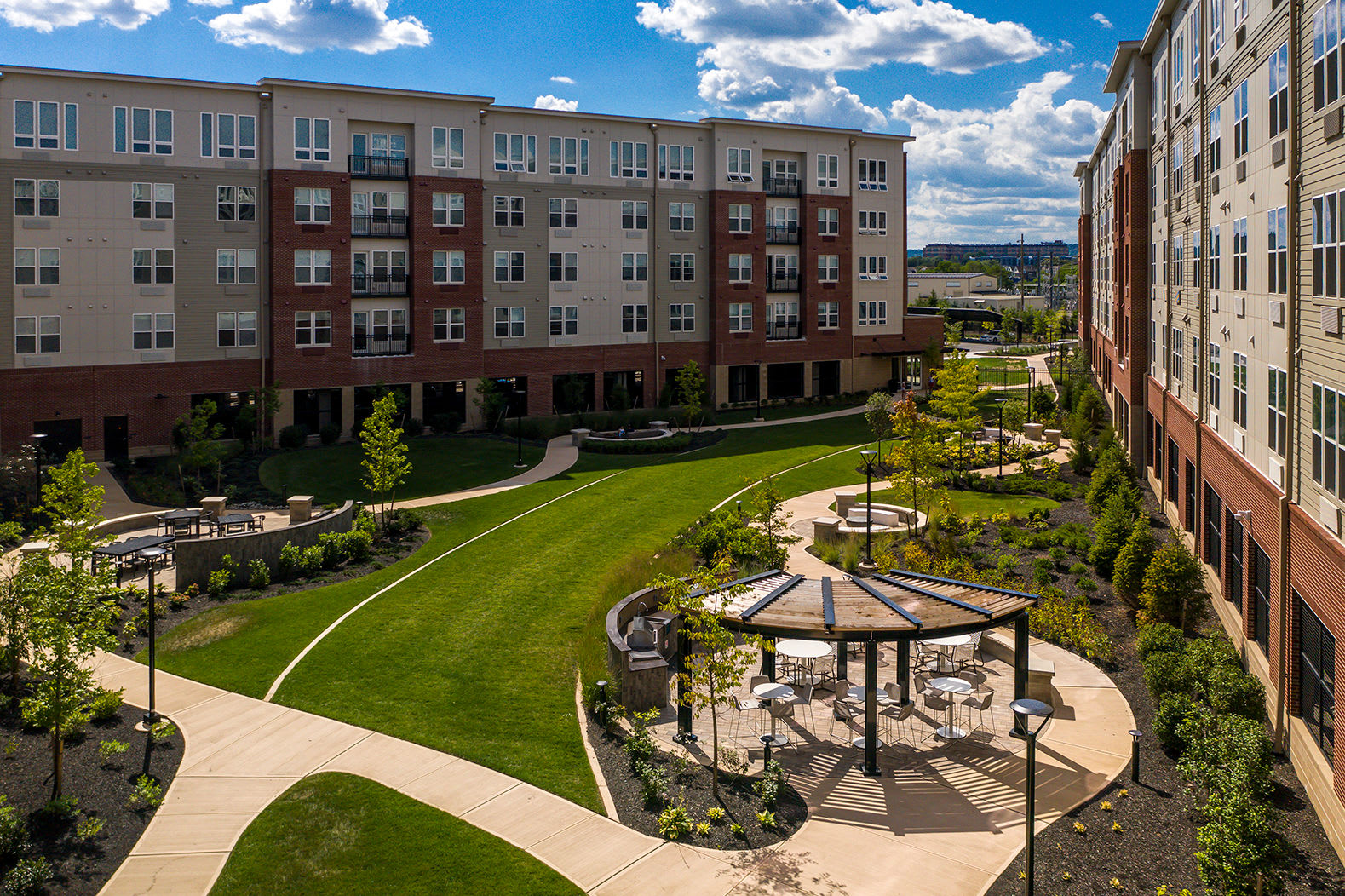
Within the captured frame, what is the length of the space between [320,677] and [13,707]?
17.0 feet

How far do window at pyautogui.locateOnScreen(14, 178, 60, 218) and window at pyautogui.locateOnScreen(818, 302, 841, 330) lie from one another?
42.2m

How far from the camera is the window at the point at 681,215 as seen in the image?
59.7m

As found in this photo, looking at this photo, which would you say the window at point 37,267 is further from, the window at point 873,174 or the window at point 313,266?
the window at point 873,174

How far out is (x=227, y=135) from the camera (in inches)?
1834

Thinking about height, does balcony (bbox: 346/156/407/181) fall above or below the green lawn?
above

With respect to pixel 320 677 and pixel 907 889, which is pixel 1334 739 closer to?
pixel 907 889

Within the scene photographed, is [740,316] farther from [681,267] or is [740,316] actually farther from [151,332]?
[151,332]

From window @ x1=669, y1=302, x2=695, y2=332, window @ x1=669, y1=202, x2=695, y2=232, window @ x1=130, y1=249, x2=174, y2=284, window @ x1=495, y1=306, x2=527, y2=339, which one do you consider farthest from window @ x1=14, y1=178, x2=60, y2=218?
window @ x1=669, y1=302, x2=695, y2=332

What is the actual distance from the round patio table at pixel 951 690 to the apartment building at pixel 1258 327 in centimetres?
494

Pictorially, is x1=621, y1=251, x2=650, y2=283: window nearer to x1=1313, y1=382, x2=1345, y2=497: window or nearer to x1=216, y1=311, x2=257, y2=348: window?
x1=216, y1=311, x2=257, y2=348: window

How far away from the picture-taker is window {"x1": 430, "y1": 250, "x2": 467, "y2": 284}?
52156 mm

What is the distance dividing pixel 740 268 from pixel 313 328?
84.2ft

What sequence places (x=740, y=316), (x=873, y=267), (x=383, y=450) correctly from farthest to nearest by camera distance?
(x=873, y=267), (x=740, y=316), (x=383, y=450)

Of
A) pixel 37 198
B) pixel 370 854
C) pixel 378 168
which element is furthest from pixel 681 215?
pixel 370 854
